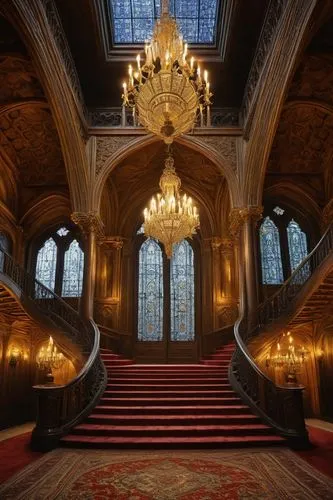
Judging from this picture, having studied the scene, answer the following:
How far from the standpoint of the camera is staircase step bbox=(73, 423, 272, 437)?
6609 millimetres

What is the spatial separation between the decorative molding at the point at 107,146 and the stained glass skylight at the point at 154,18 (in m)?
2.73

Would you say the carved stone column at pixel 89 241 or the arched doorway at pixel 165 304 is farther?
the arched doorway at pixel 165 304

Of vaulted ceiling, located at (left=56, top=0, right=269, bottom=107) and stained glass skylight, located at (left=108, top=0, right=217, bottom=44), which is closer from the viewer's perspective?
vaulted ceiling, located at (left=56, top=0, right=269, bottom=107)

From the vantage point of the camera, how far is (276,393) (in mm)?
7059

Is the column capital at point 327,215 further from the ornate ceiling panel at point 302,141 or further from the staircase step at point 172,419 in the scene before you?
the staircase step at point 172,419

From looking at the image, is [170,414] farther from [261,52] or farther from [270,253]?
[261,52]

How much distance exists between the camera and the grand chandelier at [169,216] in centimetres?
879

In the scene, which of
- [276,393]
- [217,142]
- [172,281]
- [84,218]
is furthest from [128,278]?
[276,393]

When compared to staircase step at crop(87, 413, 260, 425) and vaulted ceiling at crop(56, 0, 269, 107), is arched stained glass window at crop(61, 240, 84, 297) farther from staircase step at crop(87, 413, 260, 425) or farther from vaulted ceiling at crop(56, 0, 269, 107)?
staircase step at crop(87, 413, 260, 425)

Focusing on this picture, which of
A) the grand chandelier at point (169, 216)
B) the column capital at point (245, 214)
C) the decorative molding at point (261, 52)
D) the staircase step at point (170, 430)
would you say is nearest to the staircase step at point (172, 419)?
the staircase step at point (170, 430)

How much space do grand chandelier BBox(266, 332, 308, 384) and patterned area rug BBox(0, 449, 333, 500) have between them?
5.09 meters

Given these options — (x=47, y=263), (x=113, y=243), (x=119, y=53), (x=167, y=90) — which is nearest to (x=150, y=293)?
(x=113, y=243)

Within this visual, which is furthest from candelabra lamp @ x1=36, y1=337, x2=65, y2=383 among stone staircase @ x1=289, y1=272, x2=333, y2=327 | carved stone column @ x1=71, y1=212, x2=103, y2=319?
A: stone staircase @ x1=289, y1=272, x2=333, y2=327

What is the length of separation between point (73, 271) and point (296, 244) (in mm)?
8076
